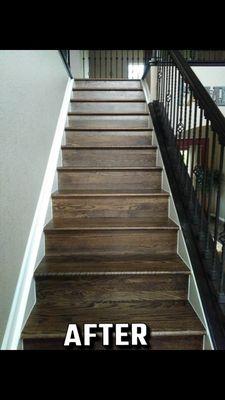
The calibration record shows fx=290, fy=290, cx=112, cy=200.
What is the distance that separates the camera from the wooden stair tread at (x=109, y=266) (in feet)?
5.05

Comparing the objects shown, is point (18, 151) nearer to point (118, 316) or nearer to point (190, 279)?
point (118, 316)

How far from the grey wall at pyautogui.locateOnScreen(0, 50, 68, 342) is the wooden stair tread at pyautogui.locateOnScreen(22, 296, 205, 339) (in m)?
0.21

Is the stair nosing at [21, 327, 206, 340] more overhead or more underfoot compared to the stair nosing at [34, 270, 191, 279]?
more underfoot

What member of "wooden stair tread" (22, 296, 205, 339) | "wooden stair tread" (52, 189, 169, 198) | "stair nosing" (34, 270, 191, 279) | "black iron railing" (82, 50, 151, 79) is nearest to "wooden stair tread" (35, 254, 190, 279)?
"stair nosing" (34, 270, 191, 279)

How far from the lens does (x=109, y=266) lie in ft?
5.26

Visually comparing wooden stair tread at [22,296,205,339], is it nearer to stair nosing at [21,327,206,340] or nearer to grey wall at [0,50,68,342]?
stair nosing at [21,327,206,340]

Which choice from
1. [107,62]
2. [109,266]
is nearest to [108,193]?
[109,266]

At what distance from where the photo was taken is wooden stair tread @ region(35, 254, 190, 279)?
1.54 metres

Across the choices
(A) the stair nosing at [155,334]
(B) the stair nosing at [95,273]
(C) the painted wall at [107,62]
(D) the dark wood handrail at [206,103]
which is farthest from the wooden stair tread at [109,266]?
(C) the painted wall at [107,62]

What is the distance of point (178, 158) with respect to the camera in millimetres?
2061
